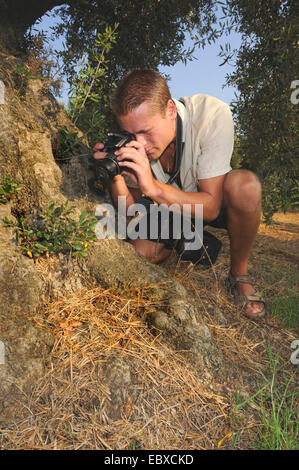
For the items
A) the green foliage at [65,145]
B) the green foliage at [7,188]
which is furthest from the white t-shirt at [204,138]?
the green foliage at [7,188]

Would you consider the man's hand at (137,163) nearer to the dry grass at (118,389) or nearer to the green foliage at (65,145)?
the green foliage at (65,145)

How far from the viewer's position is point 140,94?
9.25ft

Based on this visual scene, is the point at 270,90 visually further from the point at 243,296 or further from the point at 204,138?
the point at 243,296

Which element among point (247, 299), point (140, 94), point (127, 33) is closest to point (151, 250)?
point (247, 299)

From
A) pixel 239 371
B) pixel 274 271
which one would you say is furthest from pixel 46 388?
pixel 274 271

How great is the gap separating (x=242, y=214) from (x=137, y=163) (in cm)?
119

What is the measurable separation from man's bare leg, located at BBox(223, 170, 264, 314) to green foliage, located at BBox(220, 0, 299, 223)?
2.79 feet

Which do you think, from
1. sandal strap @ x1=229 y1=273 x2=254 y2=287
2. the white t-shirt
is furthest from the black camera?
sandal strap @ x1=229 y1=273 x2=254 y2=287

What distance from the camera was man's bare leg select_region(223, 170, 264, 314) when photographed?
10.0 feet

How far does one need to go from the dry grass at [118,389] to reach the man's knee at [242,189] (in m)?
1.18

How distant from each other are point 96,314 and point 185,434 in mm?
928

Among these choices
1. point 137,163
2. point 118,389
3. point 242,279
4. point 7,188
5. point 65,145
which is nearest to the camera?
point 118,389

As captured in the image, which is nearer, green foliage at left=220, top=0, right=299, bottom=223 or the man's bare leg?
the man's bare leg

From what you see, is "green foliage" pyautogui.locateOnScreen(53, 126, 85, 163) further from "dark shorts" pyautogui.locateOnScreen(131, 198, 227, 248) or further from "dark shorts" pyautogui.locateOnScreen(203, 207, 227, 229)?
"dark shorts" pyautogui.locateOnScreen(203, 207, 227, 229)
